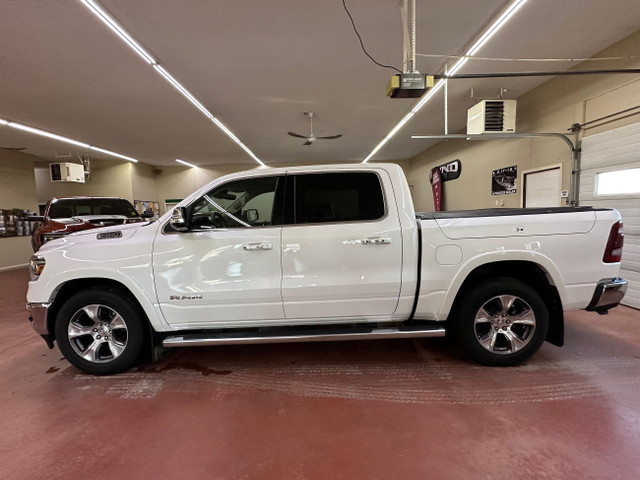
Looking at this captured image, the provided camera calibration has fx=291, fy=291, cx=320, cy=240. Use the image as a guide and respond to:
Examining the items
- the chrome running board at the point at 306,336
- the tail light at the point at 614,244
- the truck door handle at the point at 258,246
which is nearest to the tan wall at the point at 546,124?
the tail light at the point at 614,244

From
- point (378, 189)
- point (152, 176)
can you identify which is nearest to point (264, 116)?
point (378, 189)

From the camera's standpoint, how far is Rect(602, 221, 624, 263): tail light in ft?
8.20

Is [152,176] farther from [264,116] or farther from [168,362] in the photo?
[168,362]

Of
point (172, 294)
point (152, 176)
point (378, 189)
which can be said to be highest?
point (152, 176)

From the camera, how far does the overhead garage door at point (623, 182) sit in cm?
419

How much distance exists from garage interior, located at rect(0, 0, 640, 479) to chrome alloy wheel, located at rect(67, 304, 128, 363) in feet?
0.78

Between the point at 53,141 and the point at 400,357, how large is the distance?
11.5 m

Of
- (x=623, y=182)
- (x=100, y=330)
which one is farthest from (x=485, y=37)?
(x=100, y=330)

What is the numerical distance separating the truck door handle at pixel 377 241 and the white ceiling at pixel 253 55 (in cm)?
287

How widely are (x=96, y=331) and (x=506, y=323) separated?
3.77 m

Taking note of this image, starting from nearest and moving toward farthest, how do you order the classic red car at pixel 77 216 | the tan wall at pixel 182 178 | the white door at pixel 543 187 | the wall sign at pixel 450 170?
the white door at pixel 543 187, the classic red car at pixel 77 216, the wall sign at pixel 450 170, the tan wall at pixel 182 178

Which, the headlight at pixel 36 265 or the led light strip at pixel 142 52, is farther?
the led light strip at pixel 142 52

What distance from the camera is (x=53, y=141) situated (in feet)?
29.0

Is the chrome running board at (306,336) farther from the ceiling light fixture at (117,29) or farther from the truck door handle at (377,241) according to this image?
the ceiling light fixture at (117,29)
